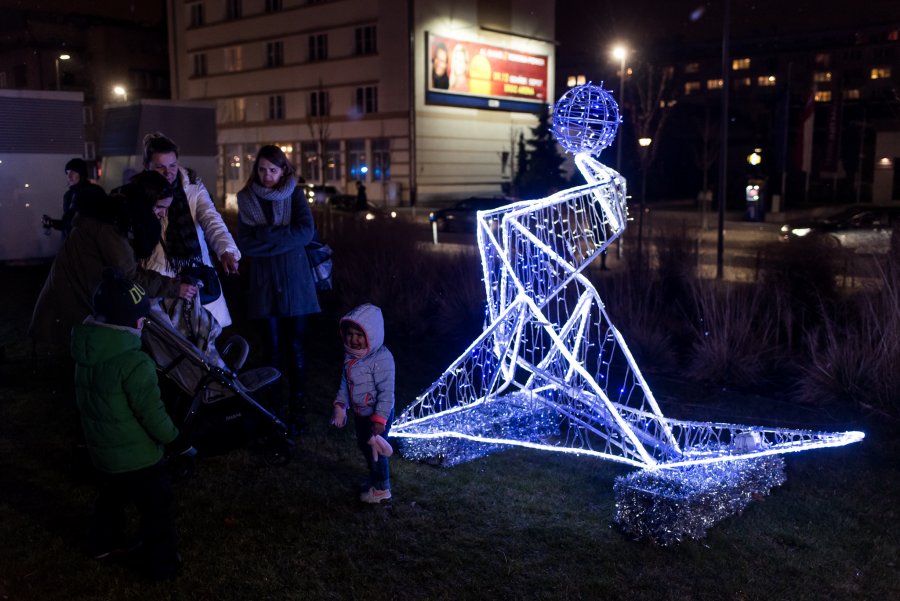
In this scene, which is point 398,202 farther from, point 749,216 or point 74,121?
point 74,121

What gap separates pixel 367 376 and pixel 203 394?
102 cm

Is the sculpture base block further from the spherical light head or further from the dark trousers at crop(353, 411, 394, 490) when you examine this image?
the spherical light head

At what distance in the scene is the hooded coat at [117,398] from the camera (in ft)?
11.9

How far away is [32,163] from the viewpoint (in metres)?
15.9

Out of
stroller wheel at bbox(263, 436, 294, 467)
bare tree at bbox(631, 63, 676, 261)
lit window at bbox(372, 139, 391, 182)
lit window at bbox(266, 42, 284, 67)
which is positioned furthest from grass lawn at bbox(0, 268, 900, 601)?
lit window at bbox(266, 42, 284, 67)

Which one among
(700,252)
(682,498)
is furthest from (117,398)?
(700,252)

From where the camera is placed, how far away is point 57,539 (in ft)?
14.1

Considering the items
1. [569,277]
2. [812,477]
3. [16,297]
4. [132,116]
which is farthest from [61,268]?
[132,116]

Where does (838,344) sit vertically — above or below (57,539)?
above

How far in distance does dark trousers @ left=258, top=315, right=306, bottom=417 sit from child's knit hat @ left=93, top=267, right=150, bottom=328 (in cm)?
208

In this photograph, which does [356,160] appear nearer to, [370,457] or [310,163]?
[310,163]

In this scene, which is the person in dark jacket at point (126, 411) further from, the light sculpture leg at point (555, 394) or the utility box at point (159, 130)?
the utility box at point (159, 130)

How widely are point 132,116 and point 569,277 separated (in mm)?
16209

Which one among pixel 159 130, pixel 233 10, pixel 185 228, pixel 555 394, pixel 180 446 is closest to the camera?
pixel 180 446
